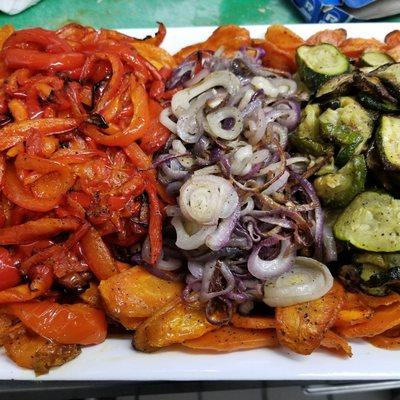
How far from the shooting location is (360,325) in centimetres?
231

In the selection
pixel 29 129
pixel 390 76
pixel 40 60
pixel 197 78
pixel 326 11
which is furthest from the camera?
pixel 326 11

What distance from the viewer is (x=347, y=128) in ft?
7.66

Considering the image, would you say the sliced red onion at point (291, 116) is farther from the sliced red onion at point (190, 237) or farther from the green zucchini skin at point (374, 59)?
the sliced red onion at point (190, 237)

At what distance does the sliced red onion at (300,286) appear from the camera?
227cm

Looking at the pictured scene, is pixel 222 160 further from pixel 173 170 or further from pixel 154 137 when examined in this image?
pixel 154 137

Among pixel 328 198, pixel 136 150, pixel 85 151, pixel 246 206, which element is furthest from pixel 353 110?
pixel 85 151

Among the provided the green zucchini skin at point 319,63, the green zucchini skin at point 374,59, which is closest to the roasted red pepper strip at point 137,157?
the green zucchini skin at point 319,63

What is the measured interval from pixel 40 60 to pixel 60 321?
1.25 m

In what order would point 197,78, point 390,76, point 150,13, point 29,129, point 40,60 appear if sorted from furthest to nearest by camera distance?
point 150,13, point 197,78, point 40,60, point 390,76, point 29,129

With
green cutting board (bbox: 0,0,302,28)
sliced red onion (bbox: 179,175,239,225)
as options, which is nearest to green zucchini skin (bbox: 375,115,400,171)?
sliced red onion (bbox: 179,175,239,225)

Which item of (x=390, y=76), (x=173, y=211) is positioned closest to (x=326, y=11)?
(x=390, y=76)

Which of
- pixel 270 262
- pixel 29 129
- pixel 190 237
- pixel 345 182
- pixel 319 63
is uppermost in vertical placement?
pixel 319 63

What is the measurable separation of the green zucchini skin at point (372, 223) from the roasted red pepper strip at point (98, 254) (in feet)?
3.35

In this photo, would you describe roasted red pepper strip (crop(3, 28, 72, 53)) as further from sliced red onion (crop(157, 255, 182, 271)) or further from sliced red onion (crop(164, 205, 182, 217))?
sliced red onion (crop(157, 255, 182, 271))
